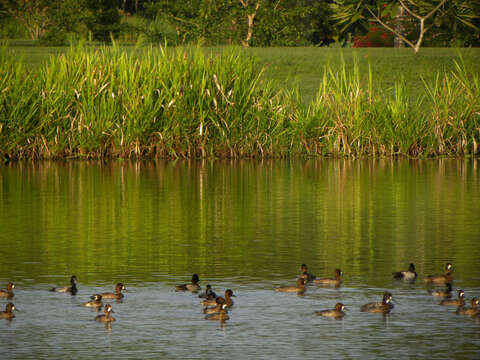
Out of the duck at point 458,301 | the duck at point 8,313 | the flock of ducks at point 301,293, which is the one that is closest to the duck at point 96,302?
the flock of ducks at point 301,293

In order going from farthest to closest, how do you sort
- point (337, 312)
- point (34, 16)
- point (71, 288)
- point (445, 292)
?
point (34, 16), point (71, 288), point (445, 292), point (337, 312)

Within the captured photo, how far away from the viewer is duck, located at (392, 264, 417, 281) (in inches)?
524

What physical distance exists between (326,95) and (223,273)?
15492 millimetres

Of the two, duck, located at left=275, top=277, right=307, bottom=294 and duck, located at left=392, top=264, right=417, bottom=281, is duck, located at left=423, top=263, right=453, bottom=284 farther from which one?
duck, located at left=275, top=277, right=307, bottom=294

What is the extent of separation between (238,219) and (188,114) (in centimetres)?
1026

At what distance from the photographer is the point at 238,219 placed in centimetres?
1914

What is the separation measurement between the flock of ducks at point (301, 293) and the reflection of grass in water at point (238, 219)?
56 cm

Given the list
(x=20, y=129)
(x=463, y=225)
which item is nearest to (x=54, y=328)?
(x=463, y=225)

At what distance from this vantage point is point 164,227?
18.2 metres

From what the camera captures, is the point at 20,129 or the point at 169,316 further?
the point at 20,129

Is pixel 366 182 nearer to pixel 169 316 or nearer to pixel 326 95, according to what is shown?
pixel 326 95

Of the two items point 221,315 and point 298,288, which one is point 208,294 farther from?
point 298,288

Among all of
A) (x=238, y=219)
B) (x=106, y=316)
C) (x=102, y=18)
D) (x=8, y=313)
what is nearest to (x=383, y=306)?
(x=106, y=316)

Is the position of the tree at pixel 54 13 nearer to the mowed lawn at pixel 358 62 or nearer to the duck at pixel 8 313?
the mowed lawn at pixel 358 62
